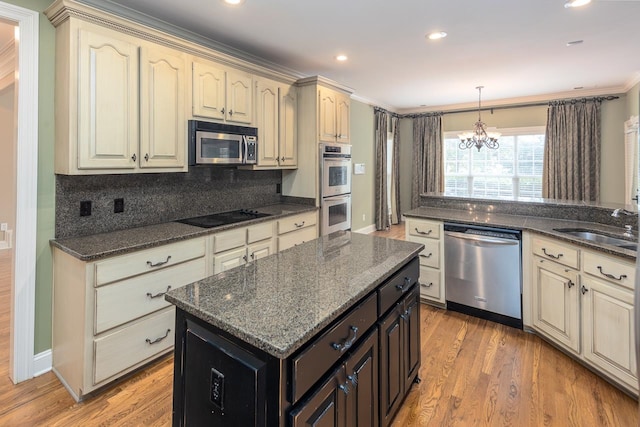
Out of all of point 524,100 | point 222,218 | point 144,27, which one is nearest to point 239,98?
point 144,27

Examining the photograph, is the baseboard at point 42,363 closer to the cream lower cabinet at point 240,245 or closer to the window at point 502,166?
the cream lower cabinet at point 240,245

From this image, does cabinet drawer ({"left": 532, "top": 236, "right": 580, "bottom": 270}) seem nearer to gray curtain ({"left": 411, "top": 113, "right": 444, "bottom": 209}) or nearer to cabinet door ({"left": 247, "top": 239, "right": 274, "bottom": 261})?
cabinet door ({"left": 247, "top": 239, "right": 274, "bottom": 261})

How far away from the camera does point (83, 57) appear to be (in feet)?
7.05

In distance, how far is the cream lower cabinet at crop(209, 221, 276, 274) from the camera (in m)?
2.82

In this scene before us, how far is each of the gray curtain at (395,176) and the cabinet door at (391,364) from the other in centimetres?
602

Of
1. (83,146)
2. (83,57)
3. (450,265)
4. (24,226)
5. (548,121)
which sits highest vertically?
(548,121)

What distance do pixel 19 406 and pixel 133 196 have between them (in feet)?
4.97

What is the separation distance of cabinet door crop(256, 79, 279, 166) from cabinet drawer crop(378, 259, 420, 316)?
2120mm

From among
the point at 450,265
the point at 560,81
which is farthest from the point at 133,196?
the point at 560,81

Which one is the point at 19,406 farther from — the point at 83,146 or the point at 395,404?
the point at 395,404

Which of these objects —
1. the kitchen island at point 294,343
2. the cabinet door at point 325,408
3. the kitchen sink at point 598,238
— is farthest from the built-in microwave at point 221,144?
the kitchen sink at point 598,238

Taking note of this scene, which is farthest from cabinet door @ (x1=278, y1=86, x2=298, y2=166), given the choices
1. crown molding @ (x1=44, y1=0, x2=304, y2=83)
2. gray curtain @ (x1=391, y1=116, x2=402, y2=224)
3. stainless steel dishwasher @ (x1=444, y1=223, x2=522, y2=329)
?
gray curtain @ (x1=391, y1=116, x2=402, y2=224)

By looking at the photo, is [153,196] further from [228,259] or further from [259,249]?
[259,249]

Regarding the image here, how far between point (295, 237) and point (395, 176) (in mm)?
4592
